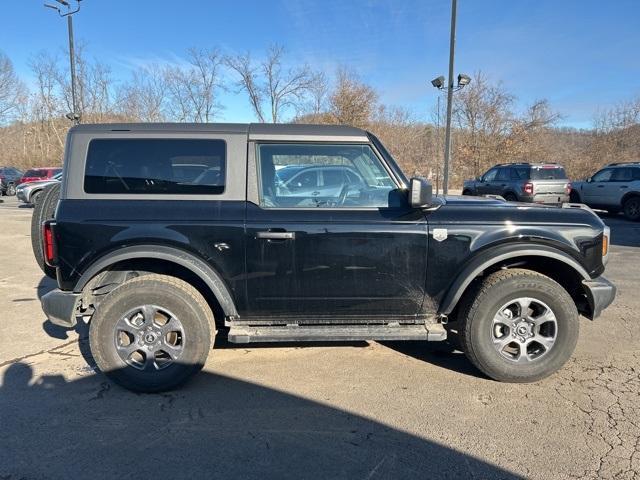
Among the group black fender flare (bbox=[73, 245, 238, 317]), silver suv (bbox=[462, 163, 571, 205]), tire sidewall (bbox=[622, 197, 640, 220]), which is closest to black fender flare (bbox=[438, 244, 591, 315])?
black fender flare (bbox=[73, 245, 238, 317])

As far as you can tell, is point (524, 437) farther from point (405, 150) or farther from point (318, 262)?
point (405, 150)

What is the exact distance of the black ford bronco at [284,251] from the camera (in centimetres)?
322

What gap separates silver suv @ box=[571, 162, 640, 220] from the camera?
1344 centimetres

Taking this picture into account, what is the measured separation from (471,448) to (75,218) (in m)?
3.14

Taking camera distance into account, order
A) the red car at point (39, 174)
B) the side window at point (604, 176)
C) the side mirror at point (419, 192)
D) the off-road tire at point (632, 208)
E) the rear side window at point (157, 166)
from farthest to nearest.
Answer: the red car at point (39, 174)
the side window at point (604, 176)
the off-road tire at point (632, 208)
the rear side window at point (157, 166)
the side mirror at point (419, 192)

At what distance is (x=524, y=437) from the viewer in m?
2.73

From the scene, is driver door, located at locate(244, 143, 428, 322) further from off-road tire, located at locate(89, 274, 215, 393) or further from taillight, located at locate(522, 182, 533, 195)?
taillight, located at locate(522, 182, 533, 195)

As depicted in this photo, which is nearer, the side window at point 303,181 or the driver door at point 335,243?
the driver door at point 335,243

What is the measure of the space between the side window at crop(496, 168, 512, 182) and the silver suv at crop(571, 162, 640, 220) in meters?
2.56

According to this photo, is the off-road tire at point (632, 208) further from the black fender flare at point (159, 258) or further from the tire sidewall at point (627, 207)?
the black fender flare at point (159, 258)

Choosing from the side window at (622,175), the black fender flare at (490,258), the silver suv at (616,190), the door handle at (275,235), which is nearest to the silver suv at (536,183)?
the silver suv at (616,190)

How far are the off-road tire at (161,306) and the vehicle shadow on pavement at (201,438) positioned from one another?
132mm

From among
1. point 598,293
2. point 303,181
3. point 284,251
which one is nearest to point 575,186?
point 598,293

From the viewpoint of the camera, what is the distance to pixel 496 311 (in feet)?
10.9
